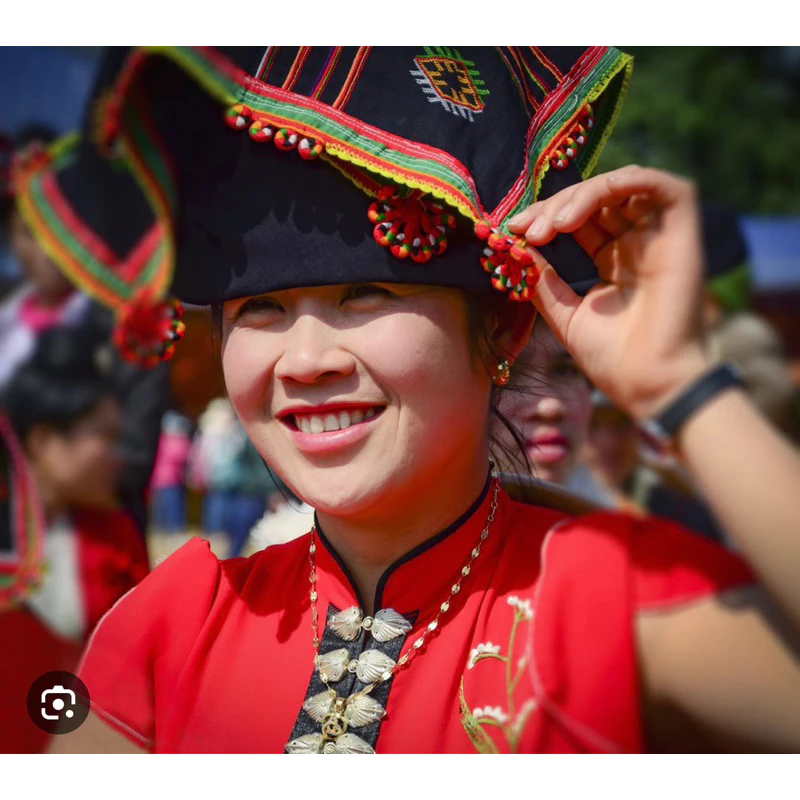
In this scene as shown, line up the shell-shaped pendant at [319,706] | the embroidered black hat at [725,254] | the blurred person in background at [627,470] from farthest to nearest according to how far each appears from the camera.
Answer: the blurred person in background at [627,470], the embroidered black hat at [725,254], the shell-shaped pendant at [319,706]

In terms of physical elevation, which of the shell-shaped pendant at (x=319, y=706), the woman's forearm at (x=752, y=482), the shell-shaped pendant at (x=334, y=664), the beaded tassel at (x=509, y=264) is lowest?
the shell-shaped pendant at (x=319, y=706)

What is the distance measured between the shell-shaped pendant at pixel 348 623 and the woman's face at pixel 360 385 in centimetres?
16

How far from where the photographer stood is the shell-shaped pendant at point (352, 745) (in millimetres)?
1252

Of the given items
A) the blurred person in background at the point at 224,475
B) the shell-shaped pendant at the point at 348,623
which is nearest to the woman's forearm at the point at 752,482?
the shell-shaped pendant at the point at 348,623

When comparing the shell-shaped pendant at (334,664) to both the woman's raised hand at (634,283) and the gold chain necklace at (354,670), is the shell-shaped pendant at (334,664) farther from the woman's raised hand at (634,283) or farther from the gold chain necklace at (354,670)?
the woman's raised hand at (634,283)

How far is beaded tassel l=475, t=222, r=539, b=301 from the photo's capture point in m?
1.18

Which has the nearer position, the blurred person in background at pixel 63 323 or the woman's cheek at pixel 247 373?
the woman's cheek at pixel 247 373

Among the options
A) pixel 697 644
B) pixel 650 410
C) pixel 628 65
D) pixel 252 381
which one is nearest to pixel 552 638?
pixel 697 644

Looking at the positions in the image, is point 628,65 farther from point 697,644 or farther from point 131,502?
point 131,502

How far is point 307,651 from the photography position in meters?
1.35

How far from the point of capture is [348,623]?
1348 mm

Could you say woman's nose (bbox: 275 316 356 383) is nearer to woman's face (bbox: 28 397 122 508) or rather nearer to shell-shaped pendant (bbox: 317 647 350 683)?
shell-shaped pendant (bbox: 317 647 350 683)

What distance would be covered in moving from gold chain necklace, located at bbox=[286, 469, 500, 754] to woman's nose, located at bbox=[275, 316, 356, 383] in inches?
13.0

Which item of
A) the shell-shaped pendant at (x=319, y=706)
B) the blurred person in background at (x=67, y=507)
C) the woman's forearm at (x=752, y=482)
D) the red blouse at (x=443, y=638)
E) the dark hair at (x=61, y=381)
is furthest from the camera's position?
the dark hair at (x=61, y=381)
